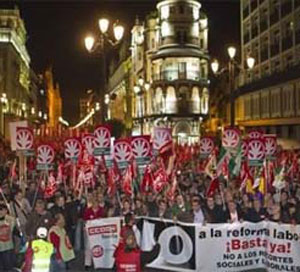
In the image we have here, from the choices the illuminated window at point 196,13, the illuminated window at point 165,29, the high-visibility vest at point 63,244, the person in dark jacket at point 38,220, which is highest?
the illuminated window at point 196,13

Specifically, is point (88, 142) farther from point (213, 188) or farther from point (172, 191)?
point (213, 188)

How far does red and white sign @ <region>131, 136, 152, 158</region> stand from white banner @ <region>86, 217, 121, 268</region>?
14.7ft

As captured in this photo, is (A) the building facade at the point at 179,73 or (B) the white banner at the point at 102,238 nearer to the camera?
(B) the white banner at the point at 102,238

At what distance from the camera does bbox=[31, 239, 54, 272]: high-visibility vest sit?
466 inches

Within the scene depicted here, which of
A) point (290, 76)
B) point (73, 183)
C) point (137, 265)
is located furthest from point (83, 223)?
point (290, 76)

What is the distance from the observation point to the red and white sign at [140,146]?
19.7m

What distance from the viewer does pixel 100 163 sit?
77.9 ft

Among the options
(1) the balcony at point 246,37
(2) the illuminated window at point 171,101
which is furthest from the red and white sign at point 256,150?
(2) the illuminated window at point 171,101

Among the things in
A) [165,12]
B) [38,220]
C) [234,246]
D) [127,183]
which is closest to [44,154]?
[127,183]

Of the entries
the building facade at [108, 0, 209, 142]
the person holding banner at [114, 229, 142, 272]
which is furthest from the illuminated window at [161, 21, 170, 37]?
the person holding banner at [114, 229, 142, 272]

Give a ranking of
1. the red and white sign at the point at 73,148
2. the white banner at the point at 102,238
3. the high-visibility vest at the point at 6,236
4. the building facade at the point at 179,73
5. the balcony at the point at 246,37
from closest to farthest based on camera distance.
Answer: the high-visibility vest at the point at 6,236 → the white banner at the point at 102,238 → the red and white sign at the point at 73,148 → the balcony at the point at 246,37 → the building facade at the point at 179,73

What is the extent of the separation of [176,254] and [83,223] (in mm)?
2620

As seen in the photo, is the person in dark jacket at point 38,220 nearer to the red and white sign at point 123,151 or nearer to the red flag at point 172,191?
the red flag at point 172,191

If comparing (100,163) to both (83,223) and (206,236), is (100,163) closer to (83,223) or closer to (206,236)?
(83,223)
